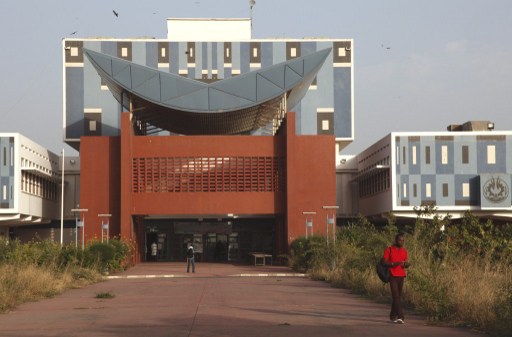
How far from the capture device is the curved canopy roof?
169 ft

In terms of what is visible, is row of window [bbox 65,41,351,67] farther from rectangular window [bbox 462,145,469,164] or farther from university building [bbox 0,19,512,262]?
rectangular window [bbox 462,145,469,164]

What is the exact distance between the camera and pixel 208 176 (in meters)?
51.7

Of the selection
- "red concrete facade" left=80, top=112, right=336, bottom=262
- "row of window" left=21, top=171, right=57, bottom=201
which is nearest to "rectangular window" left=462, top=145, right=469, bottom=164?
"red concrete facade" left=80, top=112, right=336, bottom=262

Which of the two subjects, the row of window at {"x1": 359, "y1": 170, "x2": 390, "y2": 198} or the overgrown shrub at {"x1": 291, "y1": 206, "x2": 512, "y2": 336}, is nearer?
the overgrown shrub at {"x1": 291, "y1": 206, "x2": 512, "y2": 336}

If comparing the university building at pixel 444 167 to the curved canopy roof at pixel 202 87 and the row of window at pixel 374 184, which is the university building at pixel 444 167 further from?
the curved canopy roof at pixel 202 87

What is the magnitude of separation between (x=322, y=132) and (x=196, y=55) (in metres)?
13.8

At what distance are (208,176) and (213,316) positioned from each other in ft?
115

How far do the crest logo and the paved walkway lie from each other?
36238 millimetres

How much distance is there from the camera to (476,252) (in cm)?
2270

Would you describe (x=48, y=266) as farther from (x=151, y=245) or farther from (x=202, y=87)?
(x=151, y=245)

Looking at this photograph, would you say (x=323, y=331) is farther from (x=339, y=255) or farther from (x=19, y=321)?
(x=339, y=255)

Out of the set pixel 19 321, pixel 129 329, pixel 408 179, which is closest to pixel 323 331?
pixel 129 329

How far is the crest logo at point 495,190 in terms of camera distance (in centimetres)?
5866

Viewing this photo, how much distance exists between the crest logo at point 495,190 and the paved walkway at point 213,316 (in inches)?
1427
